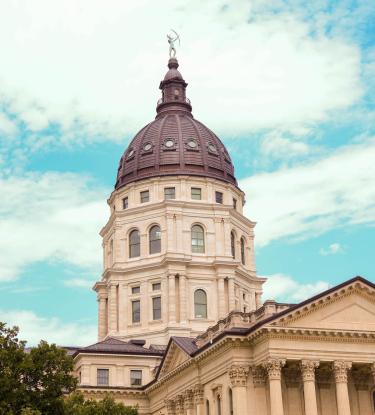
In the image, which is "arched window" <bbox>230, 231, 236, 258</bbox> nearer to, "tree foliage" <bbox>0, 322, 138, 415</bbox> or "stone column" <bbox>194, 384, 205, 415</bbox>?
"stone column" <bbox>194, 384, 205, 415</bbox>

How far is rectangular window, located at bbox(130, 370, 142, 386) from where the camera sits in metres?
75.0

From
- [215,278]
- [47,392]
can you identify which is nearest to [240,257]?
[215,278]

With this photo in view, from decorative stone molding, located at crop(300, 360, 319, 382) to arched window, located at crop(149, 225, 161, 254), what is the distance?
34.3 m

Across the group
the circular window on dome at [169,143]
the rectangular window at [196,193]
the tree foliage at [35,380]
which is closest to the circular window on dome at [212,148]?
the circular window on dome at [169,143]

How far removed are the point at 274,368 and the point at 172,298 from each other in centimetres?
3042

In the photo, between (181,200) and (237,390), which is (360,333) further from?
(181,200)

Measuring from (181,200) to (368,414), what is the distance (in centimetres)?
3615

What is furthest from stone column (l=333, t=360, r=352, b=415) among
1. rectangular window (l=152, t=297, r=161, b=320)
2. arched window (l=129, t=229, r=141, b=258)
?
arched window (l=129, t=229, r=141, b=258)

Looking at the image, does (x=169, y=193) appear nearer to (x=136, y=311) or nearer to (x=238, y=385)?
(x=136, y=311)

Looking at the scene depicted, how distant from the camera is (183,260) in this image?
3300 inches

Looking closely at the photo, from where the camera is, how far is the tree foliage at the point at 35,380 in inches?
1873

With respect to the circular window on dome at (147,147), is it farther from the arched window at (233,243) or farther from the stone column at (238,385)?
the stone column at (238,385)

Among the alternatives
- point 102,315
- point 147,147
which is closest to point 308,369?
point 102,315

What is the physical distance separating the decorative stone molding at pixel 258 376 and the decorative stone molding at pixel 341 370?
15.1 feet
